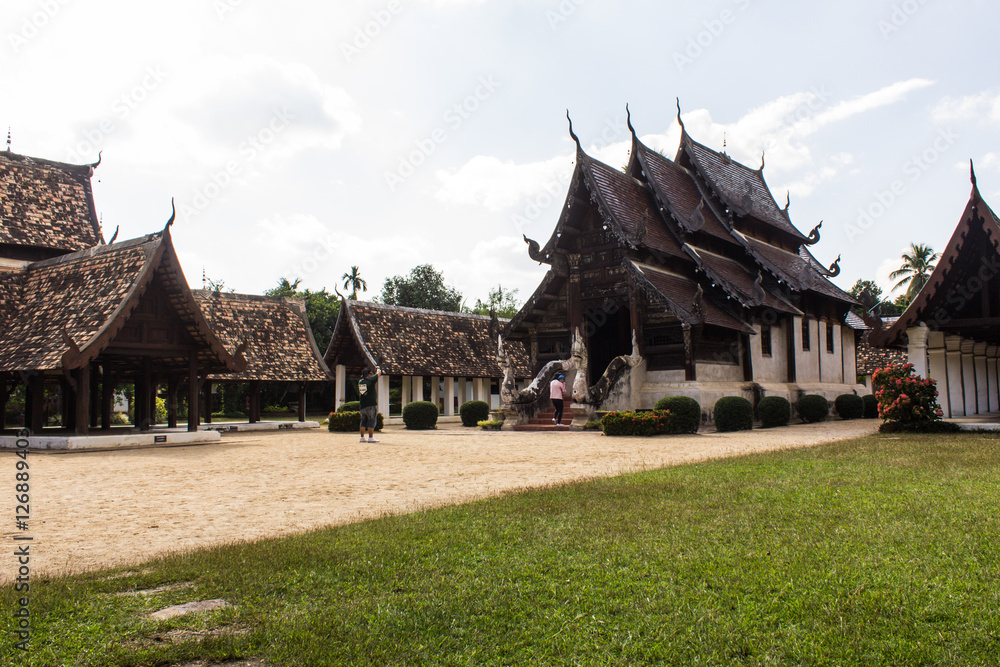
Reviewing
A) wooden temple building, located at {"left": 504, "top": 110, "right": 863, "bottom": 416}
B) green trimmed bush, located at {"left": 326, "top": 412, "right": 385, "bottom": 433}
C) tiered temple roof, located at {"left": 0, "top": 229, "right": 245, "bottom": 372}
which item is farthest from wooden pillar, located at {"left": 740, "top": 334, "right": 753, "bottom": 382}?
tiered temple roof, located at {"left": 0, "top": 229, "right": 245, "bottom": 372}

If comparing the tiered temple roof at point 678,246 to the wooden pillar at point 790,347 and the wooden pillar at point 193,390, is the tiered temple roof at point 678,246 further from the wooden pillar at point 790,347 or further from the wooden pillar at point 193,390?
the wooden pillar at point 193,390

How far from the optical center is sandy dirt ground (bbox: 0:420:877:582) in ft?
20.9

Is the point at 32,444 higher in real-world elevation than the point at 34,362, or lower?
lower

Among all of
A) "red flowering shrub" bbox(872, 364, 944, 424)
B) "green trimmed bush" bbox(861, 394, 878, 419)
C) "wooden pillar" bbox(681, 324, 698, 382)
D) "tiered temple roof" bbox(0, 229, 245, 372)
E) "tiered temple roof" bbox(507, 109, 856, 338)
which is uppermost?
"tiered temple roof" bbox(507, 109, 856, 338)

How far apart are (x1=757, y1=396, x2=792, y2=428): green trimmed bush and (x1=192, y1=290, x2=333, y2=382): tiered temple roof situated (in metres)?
14.2

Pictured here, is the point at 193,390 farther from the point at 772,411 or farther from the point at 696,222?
the point at 772,411

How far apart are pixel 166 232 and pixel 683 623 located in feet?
53.8

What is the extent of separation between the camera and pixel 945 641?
355 centimetres

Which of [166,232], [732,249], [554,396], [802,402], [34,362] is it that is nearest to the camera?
[34,362]

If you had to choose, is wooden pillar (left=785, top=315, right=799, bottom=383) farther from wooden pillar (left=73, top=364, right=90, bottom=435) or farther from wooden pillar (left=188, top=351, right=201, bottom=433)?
wooden pillar (left=73, top=364, right=90, bottom=435)

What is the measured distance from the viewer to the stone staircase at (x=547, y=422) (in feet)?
70.6

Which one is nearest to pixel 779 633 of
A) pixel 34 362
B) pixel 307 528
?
pixel 307 528

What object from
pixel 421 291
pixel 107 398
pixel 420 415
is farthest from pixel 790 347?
pixel 421 291

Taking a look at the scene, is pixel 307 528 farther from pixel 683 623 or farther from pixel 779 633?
pixel 779 633
